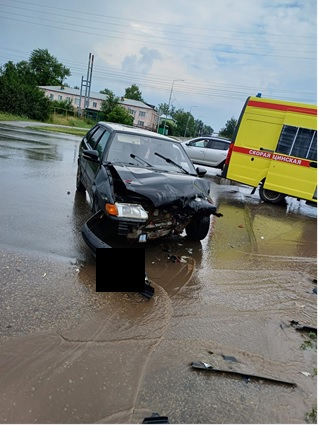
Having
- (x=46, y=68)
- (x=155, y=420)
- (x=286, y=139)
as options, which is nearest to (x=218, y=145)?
(x=286, y=139)

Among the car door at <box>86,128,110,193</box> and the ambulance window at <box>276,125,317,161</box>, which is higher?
the ambulance window at <box>276,125,317,161</box>

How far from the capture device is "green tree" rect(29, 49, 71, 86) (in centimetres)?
8162

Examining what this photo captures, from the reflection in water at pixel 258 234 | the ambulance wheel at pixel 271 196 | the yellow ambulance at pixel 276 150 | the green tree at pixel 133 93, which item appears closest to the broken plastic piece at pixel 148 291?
the reflection in water at pixel 258 234

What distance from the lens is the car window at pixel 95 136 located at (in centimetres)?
686

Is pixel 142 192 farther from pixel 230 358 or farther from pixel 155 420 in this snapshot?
pixel 155 420

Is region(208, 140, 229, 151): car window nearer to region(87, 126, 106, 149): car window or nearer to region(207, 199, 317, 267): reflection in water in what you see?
region(207, 199, 317, 267): reflection in water

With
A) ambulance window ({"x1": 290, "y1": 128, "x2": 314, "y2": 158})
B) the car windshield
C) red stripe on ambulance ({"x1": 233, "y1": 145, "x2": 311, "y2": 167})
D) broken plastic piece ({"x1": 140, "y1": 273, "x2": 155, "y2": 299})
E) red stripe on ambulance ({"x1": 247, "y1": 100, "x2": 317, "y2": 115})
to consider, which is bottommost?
broken plastic piece ({"x1": 140, "y1": 273, "x2": 155, "y2": 299})

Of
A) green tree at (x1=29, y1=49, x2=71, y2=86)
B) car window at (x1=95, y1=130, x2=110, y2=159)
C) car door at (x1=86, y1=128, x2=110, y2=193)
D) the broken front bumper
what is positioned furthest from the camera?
green tree at (x1=29, y1=49, x2=71, y2=86)

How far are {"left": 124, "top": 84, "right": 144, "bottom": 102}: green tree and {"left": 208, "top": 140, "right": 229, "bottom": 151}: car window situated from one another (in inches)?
4198

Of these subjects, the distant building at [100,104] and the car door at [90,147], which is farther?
the distant building at [100,104]

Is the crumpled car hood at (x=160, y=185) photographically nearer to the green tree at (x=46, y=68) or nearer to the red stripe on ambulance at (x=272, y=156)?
the red stripe on ambulance at (x=272, y=156)

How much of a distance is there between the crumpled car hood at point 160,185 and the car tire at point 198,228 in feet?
1.73

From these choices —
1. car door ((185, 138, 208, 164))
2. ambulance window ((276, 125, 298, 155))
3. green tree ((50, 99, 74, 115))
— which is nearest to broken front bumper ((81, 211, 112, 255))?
ambulance window ((276, 125, 298, 155))

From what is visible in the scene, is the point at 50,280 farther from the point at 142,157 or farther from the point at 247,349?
the point at 142,157
